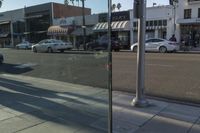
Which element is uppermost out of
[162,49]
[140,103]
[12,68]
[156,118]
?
[162,49]

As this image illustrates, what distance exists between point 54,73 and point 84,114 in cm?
496

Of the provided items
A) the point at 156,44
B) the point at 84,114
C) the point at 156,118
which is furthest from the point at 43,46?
the point at 156,44

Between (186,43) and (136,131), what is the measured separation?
2473 cm

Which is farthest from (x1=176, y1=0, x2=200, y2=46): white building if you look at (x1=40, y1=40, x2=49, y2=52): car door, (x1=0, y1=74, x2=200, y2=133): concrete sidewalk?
(x1=0, y1=74, x2=200, y2=133): concrete sidewalk

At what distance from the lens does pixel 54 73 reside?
10.3 meters

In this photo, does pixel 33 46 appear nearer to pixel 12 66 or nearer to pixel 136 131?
pixel 12 66

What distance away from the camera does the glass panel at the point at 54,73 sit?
16.7 ft

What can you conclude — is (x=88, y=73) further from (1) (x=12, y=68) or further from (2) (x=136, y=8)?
(1) (x=12, y=68)

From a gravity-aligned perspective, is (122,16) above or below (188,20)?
above

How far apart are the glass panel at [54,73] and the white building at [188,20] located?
21.6 metres

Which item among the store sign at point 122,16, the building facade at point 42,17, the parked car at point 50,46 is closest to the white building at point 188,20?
the store sign at point 122,16

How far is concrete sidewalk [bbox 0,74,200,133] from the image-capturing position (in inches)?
189

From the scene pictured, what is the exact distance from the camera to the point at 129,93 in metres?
7.67

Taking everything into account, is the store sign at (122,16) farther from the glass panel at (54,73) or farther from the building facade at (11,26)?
the building facade at (11,26)
